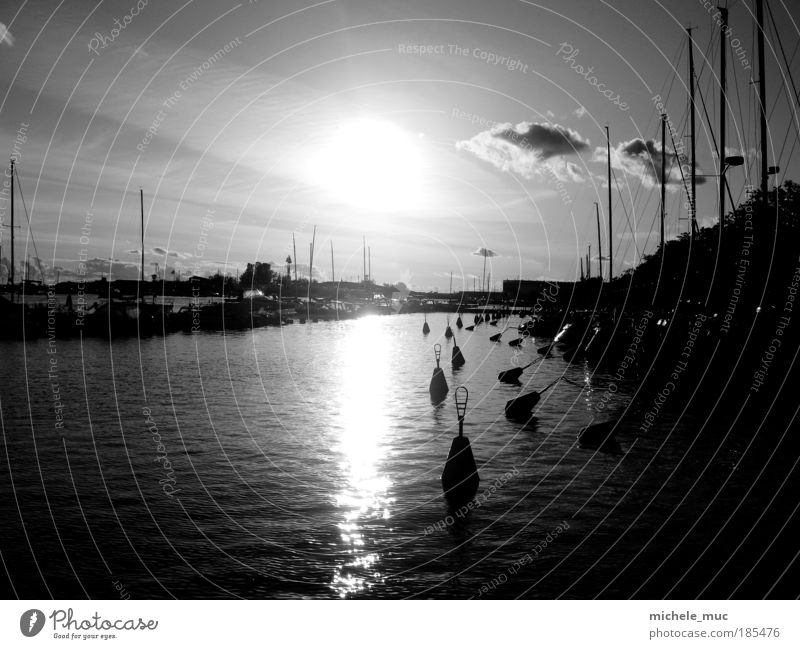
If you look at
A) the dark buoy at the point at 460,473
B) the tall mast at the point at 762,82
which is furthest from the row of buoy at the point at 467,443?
the tall mast at the point at 762,82

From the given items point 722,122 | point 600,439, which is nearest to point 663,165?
point 722,122

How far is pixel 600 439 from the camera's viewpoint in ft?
85.5

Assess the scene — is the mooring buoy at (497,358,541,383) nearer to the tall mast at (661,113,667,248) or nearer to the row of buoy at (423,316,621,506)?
the row of buoy at (423,316,621,506)

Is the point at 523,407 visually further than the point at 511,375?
No

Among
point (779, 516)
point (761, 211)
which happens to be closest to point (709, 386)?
point (761, 211)

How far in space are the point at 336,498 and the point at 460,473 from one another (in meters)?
3.89

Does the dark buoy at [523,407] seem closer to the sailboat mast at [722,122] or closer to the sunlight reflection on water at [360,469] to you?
the sunlight reflection on water at [360,469]

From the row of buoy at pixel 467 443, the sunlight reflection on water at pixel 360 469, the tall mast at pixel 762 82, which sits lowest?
the sunlight reflection on water at pixel 360 469

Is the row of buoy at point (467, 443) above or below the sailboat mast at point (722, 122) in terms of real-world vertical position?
below

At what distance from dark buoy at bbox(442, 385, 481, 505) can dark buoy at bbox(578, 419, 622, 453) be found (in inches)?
368

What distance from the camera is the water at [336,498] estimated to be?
42.5ft

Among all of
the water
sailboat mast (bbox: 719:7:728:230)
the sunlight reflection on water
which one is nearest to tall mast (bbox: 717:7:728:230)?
sailboat mast (bbox: 719:7:728:230)

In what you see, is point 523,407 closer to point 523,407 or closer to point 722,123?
point 523,407

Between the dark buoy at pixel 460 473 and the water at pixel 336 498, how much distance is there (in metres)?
0.46
